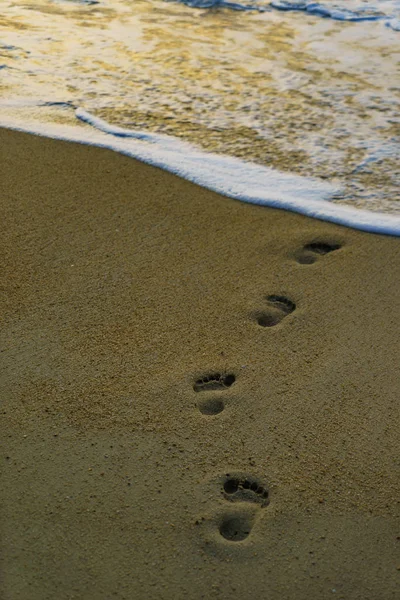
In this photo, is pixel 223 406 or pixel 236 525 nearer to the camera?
pixel 236 525

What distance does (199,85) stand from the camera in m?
5.03

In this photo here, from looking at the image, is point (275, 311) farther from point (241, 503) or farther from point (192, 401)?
point (241, 503)

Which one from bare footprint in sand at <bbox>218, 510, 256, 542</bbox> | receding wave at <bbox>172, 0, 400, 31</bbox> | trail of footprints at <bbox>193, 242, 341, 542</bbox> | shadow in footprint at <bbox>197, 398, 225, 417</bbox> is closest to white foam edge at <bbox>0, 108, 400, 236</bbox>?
trail of footprints at <bbox>193, 242, 341, 542</bbox>

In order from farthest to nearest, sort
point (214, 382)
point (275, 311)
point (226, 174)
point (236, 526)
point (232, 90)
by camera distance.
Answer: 1. point (232, 90)
2. point (226, 174)
3. point (275, 311)
4. point (214, 382)
5. point (236, 526)

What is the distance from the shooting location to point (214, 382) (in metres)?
2.43

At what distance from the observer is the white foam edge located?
345 cm

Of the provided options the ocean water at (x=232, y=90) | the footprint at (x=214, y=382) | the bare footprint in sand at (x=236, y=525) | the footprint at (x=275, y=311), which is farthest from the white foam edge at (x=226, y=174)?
the bare footprint in sand at (x=236, y=525)

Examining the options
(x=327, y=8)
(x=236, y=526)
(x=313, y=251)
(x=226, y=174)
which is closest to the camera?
(x=236, y=526)

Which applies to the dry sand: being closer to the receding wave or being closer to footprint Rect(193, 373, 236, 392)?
footprint Rect(193, 373, 236, 392)

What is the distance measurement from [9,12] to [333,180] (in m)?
3.98

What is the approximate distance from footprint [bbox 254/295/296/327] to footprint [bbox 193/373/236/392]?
1.05 ft

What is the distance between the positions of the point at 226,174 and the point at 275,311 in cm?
128

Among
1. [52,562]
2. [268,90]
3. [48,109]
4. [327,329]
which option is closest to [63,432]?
[52,562]

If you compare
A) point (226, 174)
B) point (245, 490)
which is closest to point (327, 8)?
point (226, 174)
